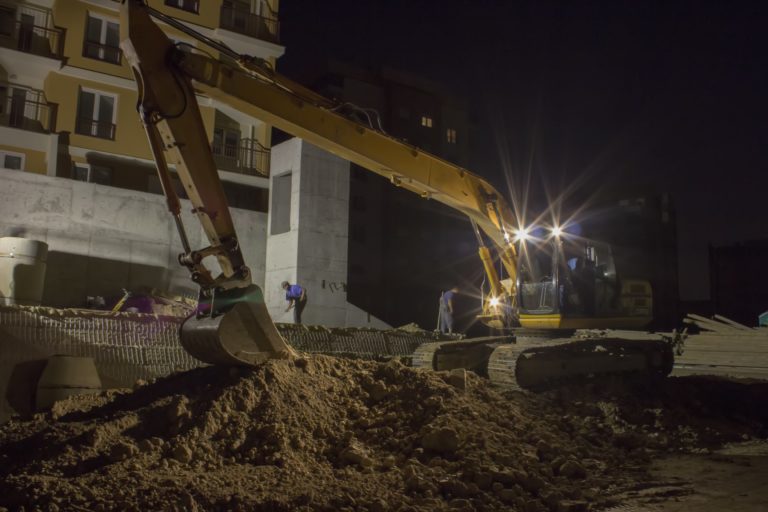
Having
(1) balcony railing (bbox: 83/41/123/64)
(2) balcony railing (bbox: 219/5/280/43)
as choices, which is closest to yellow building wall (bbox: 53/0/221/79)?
(1) balcony railing (bbox: 83/41/123/64)

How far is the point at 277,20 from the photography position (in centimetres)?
2364

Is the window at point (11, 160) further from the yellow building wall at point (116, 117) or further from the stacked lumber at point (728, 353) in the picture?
the stacked lumber at point (728, 353)

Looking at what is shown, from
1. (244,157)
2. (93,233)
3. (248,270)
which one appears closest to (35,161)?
(244,157)

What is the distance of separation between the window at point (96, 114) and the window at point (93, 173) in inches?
40.0

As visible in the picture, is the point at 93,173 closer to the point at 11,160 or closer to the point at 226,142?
the point at 11,160

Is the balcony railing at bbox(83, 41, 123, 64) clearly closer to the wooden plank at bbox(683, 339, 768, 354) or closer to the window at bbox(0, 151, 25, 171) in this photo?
the window at bbox(0, 151, 25, 171)

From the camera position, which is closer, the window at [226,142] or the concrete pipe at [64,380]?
the concrete pipe at [64,380]

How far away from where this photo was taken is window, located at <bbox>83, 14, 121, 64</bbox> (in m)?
20.8

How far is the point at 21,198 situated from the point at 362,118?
8.93 metres

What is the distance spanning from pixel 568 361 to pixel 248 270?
4.89 metres

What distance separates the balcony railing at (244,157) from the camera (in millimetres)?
22297

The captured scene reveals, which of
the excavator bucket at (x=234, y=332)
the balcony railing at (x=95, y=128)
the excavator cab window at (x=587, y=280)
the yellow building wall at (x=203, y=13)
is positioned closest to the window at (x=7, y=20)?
the balcony railing at (x=95, y=128)

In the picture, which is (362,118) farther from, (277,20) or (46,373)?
(277,20)

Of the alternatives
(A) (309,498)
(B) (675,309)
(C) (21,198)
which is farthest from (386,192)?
(A) (309,498)
